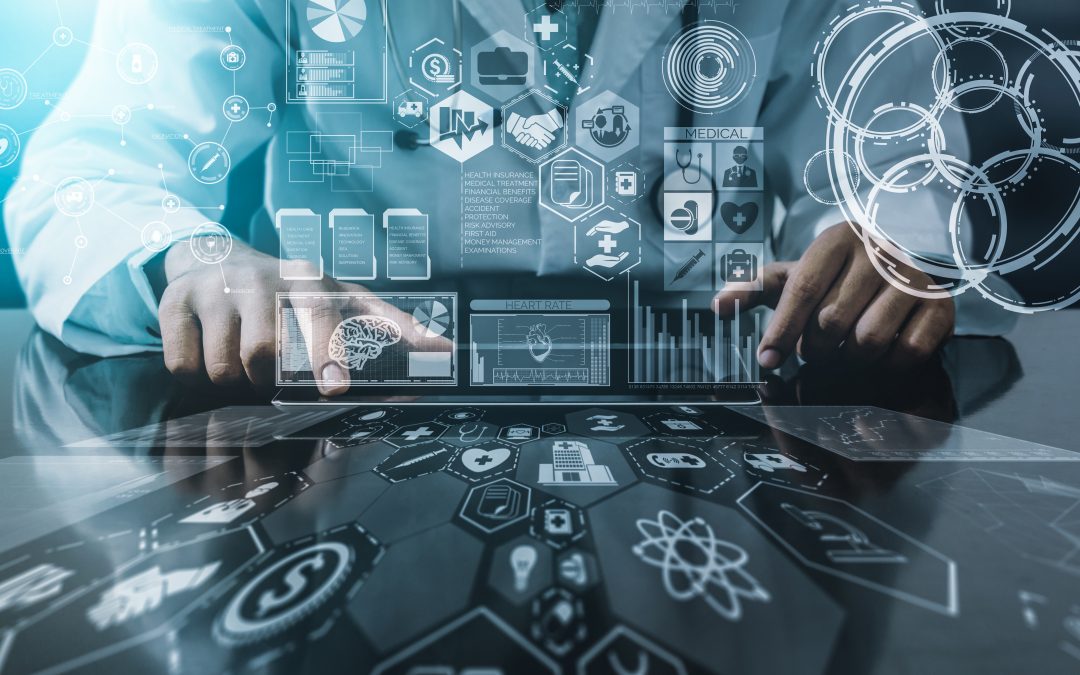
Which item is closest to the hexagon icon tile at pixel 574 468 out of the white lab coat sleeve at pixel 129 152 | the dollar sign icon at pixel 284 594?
the dollar sign icon at pixel 284 594

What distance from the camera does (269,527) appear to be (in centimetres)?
50

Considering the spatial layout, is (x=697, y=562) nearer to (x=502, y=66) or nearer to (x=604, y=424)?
(x=604, y=424)

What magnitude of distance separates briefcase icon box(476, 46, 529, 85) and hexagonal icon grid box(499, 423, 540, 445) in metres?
0.63

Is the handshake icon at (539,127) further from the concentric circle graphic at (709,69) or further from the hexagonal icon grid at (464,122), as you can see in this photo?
the concentric circle graphic at (709,69)

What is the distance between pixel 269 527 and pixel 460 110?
0.75m

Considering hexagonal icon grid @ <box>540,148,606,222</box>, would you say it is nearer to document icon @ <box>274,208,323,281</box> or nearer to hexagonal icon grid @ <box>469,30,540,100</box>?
hexagonal icon grid @ <box>469,30,540,100</box>

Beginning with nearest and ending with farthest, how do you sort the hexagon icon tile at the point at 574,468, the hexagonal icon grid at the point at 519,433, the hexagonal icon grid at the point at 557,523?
the hexagonal icon grid at the point at 557,523, the hexagon icon tile at the point at 574,468, the hexagonal icon grid at the point at 519,433

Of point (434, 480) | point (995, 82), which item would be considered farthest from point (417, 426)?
point (995, 82)

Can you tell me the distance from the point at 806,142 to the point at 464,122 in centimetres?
65

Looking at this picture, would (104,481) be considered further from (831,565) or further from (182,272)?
(831,565)

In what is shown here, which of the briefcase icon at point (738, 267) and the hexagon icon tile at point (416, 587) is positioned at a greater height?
the briefcase icon at point (738, 267)

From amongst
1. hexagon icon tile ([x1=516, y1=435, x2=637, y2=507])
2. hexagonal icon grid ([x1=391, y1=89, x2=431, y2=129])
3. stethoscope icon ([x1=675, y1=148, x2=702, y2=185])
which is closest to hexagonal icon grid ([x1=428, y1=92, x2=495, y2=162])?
hexagonal icon grid ([x1=391, y1=89, x2=431, y2=129])

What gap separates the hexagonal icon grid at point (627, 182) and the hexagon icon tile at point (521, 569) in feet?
2.14

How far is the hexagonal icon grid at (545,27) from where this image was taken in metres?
0.86
